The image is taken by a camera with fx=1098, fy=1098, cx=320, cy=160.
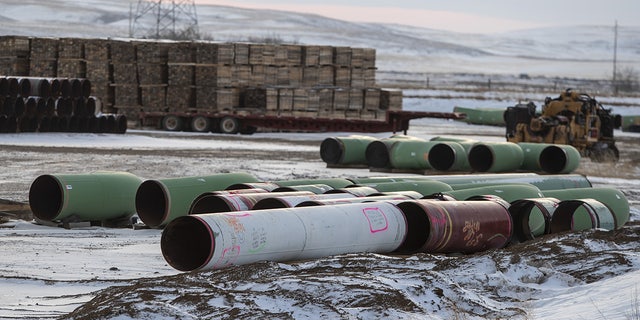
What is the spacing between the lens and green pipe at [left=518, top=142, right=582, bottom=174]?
2241 cm

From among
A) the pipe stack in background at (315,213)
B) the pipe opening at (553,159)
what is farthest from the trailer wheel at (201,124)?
the pipe stack in background at (315,213)

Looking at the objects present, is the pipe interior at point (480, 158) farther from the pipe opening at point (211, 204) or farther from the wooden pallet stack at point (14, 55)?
the wooden pallet stack at point (14, 55)

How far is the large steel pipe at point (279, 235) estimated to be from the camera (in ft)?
32.0

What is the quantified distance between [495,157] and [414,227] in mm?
10438

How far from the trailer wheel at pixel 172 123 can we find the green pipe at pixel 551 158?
1350 centimetres

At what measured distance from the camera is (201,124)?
33406mm

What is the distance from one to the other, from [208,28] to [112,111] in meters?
140

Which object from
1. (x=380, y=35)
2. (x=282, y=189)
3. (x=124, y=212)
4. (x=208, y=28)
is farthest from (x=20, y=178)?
(x=380, y=35)

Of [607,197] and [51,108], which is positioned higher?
[51,108]

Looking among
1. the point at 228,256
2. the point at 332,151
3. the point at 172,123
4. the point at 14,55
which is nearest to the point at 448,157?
the point at 332,151

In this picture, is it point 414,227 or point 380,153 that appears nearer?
point 414,227

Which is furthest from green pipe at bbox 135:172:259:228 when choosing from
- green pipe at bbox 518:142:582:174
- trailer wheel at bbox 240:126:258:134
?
trailer wheel at bbox 240:126:258:134

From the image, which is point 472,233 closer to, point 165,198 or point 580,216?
point 580,216

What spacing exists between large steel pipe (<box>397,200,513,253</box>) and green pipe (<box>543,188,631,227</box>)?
3067mm
